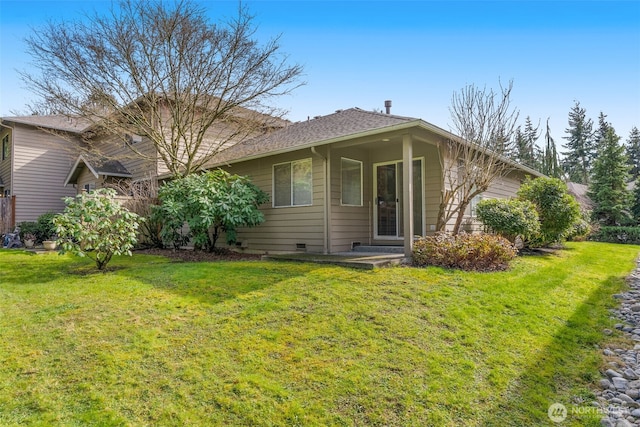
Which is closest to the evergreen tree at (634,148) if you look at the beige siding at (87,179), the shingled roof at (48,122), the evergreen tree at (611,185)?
the evergreen tree at (611,185)

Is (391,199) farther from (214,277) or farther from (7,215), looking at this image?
(7,215)

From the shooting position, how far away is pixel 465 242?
276 inches

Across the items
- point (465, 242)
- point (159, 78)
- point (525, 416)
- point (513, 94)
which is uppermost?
point (159, 78)

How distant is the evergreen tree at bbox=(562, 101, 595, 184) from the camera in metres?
41.4

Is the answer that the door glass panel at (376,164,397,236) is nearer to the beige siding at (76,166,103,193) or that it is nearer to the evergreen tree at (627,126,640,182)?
the beige siding at (76,166,103,193)

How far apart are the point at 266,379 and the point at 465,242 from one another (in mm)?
5045

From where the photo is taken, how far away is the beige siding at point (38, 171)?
50.8ft

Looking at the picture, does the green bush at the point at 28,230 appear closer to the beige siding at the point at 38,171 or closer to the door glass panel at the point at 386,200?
the beige siding at the point at 38,171

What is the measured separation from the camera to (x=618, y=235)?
18766mm

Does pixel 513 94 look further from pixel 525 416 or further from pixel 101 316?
pixel 101 316

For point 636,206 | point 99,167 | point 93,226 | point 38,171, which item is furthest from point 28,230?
point 636,206

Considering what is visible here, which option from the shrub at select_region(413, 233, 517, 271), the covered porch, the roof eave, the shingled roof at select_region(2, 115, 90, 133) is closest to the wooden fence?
the shingled roof at select_region(2, 115, 90, 133)

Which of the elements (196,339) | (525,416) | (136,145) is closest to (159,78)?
(136,145)

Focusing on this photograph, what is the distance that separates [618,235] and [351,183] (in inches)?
673
